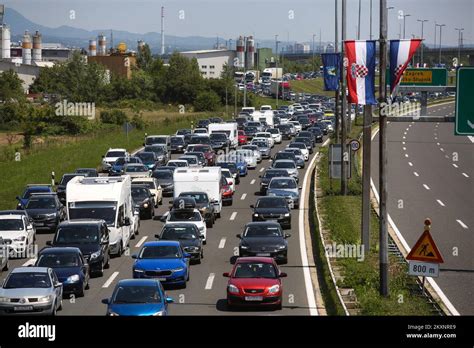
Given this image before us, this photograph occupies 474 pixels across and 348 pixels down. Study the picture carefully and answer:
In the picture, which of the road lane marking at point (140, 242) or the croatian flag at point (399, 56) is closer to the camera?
the croatian flag at point (399, 56)

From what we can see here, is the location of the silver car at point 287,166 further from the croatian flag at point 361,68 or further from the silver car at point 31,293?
the silver car at point 31,293

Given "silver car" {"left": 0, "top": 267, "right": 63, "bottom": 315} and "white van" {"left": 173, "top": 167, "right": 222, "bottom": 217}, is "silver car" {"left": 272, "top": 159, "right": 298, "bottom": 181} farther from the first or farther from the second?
"silver car" {"left": 0, "top": 267, "right": 63, "bottom": 315}

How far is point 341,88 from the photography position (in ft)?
165

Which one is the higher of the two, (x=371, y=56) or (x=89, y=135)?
(x=371, y=56)

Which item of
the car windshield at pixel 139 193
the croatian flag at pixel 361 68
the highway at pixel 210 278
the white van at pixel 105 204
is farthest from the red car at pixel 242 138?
the croatian flag at pixel 361 68

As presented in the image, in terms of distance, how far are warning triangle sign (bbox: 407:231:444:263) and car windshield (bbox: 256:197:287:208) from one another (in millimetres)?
18562

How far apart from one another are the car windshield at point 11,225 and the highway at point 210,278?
1439 millimetres

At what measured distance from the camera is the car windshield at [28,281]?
2478 centimetres

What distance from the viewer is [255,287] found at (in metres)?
25.9

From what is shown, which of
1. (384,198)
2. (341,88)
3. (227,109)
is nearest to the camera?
(384,198)

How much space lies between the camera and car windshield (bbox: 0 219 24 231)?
3503 centimetres

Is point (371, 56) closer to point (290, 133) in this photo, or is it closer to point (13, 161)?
point (13, 161)
